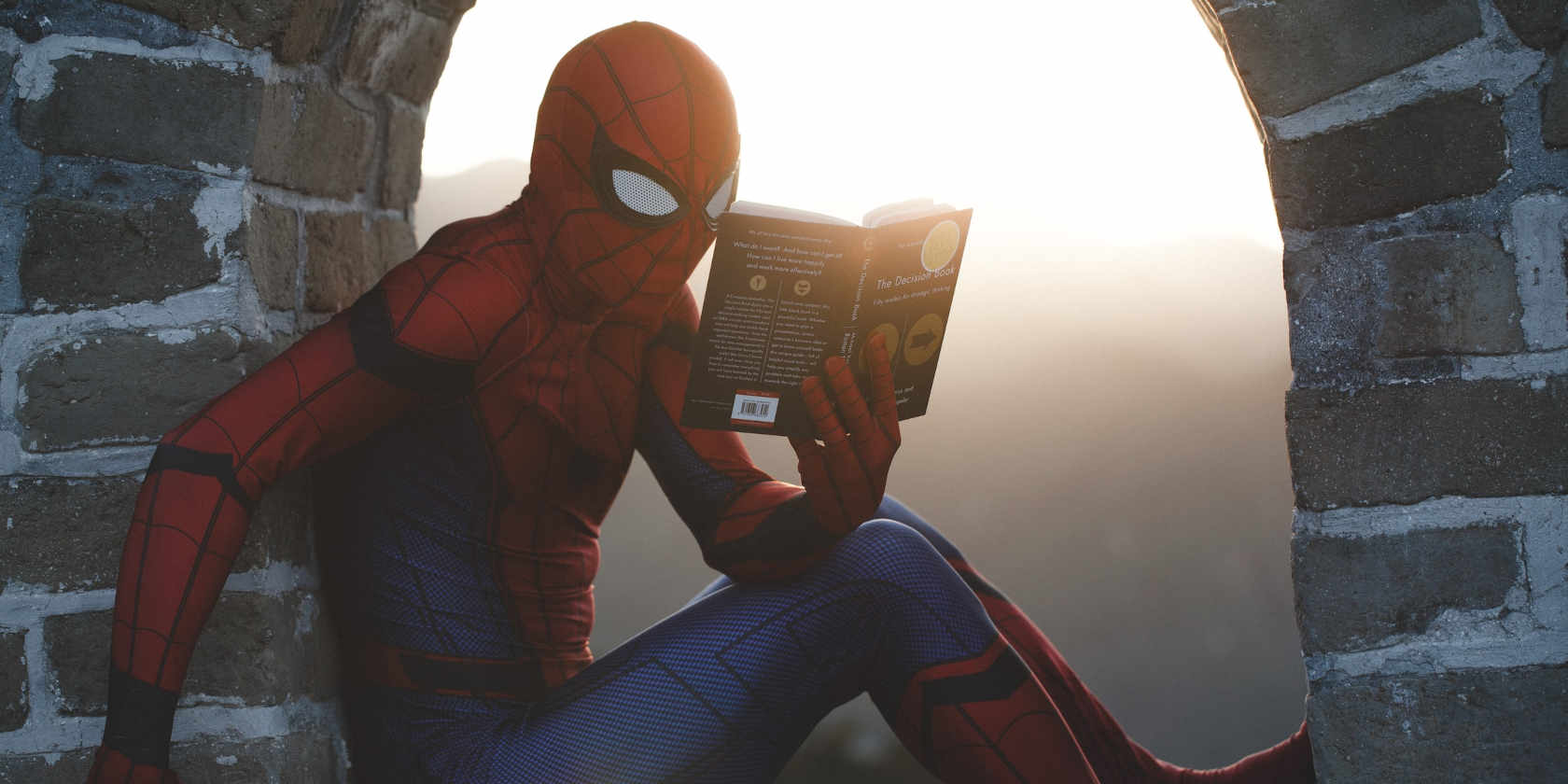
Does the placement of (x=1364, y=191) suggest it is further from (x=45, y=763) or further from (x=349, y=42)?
(x=45, y=763)

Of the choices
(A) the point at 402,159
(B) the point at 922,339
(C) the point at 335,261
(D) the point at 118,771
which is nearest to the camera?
(D) the point at 118,771

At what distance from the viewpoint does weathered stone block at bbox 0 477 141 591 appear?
3.27ft

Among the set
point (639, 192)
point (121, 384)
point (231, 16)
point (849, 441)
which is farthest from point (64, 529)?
point (849, 441)

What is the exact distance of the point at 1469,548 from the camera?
972mm

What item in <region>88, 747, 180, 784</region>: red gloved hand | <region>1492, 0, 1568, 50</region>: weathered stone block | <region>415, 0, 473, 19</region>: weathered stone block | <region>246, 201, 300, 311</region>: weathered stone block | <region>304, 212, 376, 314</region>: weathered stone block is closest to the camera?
<region>88, 747, 180, 784</region>: red gloved hand

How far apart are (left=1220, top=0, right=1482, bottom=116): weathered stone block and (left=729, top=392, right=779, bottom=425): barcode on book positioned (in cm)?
51

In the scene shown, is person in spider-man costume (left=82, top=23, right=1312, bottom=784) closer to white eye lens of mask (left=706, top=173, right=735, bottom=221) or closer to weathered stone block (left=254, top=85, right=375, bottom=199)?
white eye lens of mask (left=706, top=173, right=735, bottom=221)

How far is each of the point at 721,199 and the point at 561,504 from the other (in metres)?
0.35

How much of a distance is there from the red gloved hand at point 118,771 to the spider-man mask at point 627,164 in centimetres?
50

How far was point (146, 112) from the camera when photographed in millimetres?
1003

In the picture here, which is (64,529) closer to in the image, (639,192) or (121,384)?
(121,384)

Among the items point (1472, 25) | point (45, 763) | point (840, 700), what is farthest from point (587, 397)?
point (1472, 25)

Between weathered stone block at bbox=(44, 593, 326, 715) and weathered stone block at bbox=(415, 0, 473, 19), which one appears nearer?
weathered stone block at bbox=(44, 593, 326, 715)

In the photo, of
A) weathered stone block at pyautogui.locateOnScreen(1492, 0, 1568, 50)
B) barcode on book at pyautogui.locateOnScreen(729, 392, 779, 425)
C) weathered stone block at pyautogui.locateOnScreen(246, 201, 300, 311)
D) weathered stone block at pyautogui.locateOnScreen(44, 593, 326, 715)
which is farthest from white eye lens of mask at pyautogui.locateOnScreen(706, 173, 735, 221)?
weathered stone block at pyautogui.locateOnScreen(1492, 0, 1568, 50)
